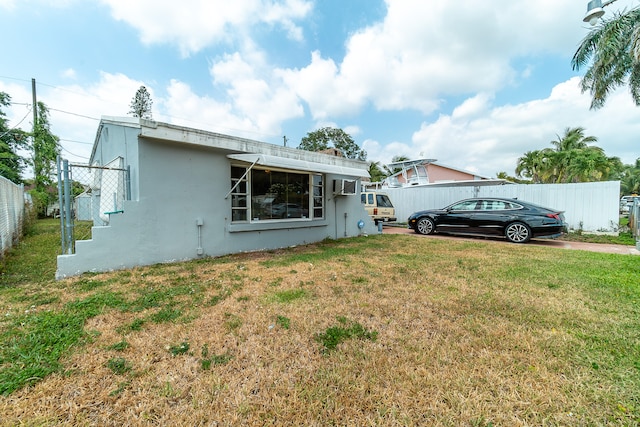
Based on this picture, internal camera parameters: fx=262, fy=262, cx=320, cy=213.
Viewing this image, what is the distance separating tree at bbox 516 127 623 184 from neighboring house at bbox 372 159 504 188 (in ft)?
17.2

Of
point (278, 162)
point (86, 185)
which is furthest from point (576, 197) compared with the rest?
point (86, 185)

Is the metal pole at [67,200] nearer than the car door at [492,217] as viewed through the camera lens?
Yes

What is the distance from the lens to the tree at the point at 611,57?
9367 millimetres

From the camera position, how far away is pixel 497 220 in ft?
30.2

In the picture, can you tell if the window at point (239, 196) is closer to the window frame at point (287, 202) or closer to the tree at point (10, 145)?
the window frame at point (287, 202)

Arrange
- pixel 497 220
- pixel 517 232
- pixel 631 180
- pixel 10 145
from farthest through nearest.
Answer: pixel 631 180 → pixel 10 145 → pixel 497 220 → pixel 517 232

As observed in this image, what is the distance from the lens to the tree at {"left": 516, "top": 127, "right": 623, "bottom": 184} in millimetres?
18484

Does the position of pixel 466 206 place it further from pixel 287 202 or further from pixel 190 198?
pixel 190 198

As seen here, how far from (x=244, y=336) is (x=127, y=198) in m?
4.45

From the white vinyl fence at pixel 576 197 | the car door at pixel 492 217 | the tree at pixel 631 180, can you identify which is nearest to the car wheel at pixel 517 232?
the car door at pixel 492 217

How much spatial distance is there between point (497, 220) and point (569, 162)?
16.2m

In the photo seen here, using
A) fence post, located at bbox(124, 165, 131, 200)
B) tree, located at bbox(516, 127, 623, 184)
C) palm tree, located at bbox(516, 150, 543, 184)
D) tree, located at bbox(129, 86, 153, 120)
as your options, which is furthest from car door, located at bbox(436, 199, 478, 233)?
tree, located at bbox(129, 86, 153, 120)

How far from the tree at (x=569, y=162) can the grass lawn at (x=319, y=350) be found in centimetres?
1959

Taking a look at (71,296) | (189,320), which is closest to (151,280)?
(71,296)
